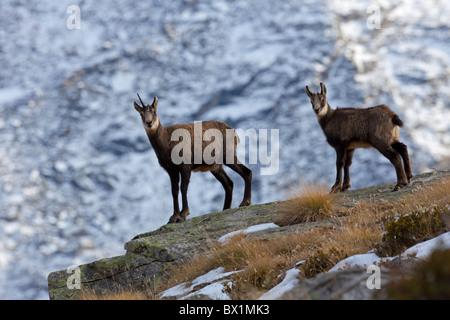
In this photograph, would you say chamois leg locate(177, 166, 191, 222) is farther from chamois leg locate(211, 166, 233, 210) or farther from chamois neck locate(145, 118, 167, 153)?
chamois leg locate(211, 166, 233, 210)

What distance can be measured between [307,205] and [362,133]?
9.29ft

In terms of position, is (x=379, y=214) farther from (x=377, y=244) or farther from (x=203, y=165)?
(x=203, y=165)

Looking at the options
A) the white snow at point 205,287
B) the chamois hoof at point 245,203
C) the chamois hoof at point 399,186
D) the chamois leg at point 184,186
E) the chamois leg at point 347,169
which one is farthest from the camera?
the chamois hoof at point 245,203

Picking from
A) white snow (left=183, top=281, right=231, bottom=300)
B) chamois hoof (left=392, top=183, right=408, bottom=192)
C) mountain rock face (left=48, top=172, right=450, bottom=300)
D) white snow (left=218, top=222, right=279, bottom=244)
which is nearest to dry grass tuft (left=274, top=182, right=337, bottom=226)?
white snow (left=218, top=222, right=279, bottom=244)

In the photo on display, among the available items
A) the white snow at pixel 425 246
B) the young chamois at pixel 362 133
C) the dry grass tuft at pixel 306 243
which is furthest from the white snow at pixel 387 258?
the young chamois at pixel 362 133

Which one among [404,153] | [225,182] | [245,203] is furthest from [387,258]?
[225,182]

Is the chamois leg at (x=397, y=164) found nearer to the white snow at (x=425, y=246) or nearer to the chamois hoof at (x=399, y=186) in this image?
the chamois hoof at (x=399, y=186)

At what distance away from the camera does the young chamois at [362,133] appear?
12.7 metres

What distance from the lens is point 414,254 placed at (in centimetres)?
702

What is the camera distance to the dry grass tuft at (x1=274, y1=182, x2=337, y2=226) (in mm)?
10812

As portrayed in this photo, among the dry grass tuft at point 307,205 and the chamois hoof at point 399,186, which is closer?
the dry grass tuft at point 307,205

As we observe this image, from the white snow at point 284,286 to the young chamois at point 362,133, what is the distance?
5156 millimetres
